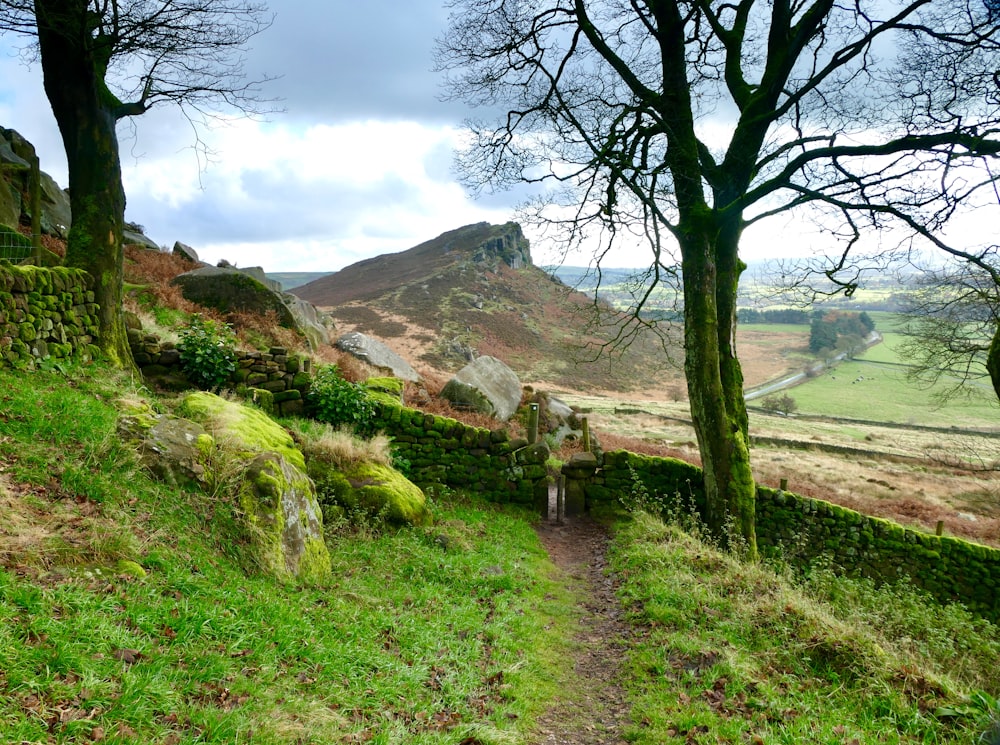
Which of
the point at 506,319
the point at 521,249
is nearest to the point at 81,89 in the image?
the point at 506,319

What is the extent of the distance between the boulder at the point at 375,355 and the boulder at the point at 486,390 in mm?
1506

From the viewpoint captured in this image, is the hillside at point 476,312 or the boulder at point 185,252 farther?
the hillside at point 476,312

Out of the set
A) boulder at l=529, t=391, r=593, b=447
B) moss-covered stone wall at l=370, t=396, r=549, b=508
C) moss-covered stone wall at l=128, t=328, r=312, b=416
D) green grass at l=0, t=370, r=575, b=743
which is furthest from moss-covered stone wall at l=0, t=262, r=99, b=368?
boulder at l=529, t=391, r=593, b=447

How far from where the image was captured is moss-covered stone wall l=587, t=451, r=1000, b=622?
11.3m

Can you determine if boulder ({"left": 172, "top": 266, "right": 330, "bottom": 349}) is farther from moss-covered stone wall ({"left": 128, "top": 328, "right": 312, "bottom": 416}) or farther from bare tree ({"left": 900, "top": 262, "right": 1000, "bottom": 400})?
bare tree ({"left": 900, "top": 262, "right": 1000, "bottom": 400})

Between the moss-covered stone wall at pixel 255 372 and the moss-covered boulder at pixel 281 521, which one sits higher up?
the moss-covered stone wall at pixel 255 372

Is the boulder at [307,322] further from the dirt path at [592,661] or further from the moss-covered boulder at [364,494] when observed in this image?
the dirt path at [592,661]

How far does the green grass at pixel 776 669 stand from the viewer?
4.55 metres

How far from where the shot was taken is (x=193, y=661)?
358 centimetres

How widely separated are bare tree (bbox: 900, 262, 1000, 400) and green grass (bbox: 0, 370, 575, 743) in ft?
26.7

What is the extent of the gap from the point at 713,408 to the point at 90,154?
35.5 ft

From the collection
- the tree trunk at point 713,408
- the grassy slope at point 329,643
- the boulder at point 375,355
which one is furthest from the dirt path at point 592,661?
the boulder at point 375,355

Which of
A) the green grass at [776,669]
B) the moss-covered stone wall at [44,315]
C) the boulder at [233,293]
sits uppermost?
the boulder at [233,293]

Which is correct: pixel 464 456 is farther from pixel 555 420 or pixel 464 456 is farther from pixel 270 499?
pixel 555 420
